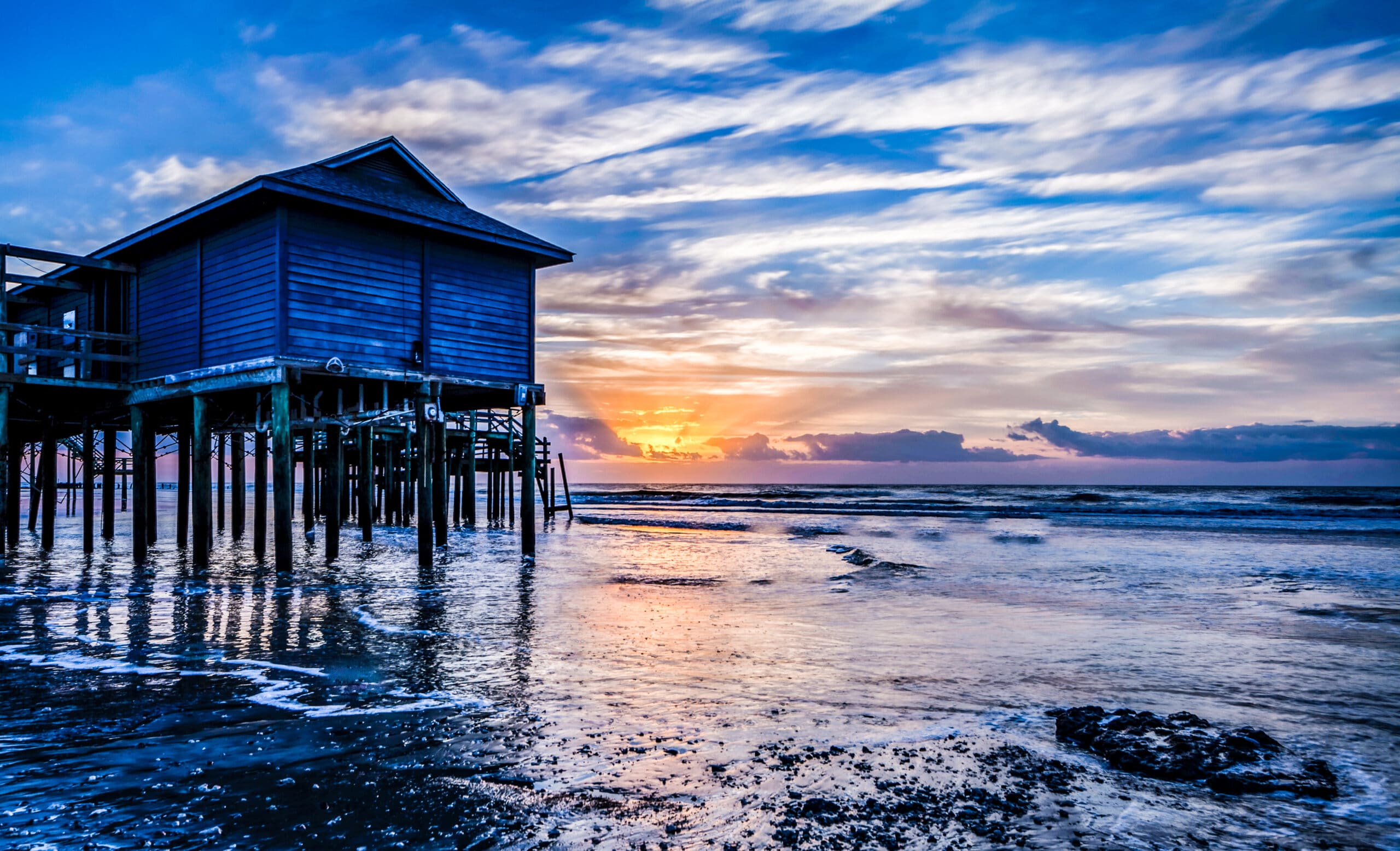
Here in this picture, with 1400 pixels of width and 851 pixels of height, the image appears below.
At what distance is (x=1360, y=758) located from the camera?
20.4 feet

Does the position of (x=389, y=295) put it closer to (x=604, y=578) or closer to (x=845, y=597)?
(x=604, y=578)

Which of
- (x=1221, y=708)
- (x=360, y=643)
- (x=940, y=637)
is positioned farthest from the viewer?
(x=940, y=637)

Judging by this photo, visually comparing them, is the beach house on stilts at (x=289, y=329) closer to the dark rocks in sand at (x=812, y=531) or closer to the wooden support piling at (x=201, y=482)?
the wooden support piling at (x=201, y=482)

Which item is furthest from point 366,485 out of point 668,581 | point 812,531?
point 812,531

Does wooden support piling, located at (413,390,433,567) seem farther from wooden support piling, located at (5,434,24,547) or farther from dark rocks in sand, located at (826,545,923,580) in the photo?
wooden support piling, located at (5,434,24,547)

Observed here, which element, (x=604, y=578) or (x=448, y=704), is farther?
(x=604, y=578)

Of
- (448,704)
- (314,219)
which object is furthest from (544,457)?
(448,704)

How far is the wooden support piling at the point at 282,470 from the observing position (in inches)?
596

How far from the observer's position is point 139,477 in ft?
61.2

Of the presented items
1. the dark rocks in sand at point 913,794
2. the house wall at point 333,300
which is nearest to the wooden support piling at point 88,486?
the house wall at point 333,300

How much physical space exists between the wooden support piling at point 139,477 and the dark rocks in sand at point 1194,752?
63.0 ft

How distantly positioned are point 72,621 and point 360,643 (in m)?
4.46

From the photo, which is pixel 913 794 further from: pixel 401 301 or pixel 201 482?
pixel 201 482

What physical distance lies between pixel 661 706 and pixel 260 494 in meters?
17.1
